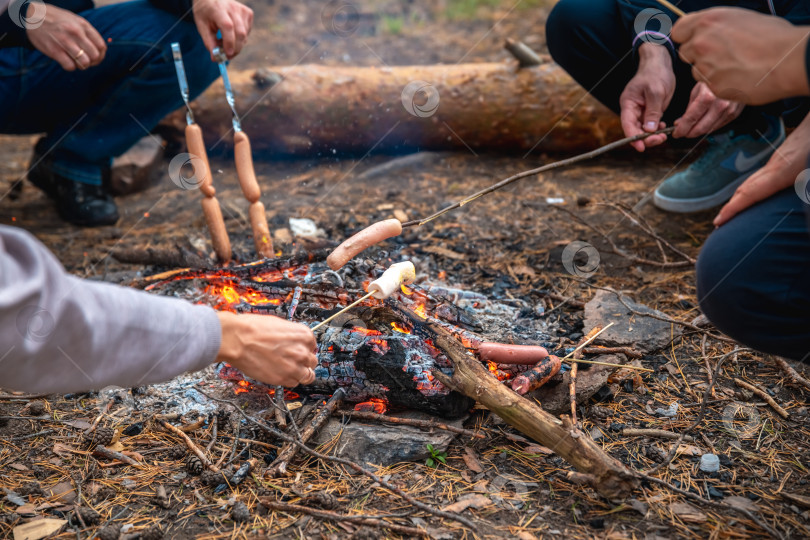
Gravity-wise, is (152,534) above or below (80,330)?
below

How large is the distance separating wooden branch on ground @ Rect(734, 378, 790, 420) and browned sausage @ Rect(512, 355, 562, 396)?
2.58ft

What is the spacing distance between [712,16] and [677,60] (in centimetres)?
154

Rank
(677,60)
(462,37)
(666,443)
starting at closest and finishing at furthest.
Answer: (666,443), (677,60), (462,37)

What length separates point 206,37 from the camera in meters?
3.15

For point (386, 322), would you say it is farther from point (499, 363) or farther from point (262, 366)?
point (262, 366)

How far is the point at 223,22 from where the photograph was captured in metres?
3.07

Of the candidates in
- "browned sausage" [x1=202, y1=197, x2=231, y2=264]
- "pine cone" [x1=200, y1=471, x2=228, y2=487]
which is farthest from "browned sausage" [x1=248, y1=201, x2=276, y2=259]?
"pine cone" [x1=200, y1=471, x2=228, y2=487]

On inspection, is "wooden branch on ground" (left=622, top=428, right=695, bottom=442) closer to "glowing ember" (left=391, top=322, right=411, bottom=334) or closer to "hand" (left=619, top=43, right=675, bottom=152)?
"glowing ember" (left=391, top=322, right=411, bottom=334)

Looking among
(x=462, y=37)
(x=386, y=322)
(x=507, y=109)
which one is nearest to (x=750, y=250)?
(x=386, y=322)

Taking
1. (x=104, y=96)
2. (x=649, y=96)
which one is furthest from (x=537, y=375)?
(x=104, y=96)

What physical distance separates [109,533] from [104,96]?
317 cm

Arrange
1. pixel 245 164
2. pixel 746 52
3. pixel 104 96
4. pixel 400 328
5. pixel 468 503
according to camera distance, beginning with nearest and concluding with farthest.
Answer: pixel 746 52 < pixel 468 503 < pixel 400 328 < pixel 245 164 < pixel 104 96

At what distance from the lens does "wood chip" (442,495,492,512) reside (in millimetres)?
1930

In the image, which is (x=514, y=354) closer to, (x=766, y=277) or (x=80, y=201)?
(x=766, y=277)
